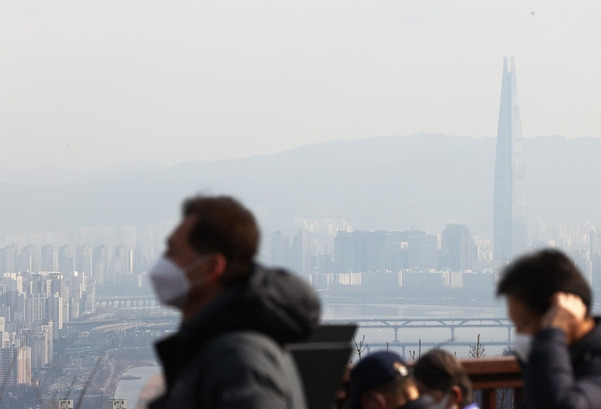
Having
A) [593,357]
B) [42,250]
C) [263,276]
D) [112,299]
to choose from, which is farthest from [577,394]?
[42,250]

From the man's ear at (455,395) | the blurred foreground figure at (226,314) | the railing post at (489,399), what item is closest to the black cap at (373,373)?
the man's ear at (455,395)

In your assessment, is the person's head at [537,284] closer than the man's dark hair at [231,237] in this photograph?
No

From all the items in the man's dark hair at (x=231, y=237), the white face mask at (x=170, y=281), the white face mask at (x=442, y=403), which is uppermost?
the man's dark hair at (x=231, y=237)

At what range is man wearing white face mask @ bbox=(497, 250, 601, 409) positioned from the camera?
9.86 ft

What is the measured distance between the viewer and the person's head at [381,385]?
13.0 ft

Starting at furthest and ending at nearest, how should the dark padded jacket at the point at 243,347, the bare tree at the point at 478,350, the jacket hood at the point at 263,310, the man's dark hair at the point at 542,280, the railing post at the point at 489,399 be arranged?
1. the bare tree at the point at 478,350
2. the railing post at the point at 489,399
3. the man's dark hair at the point at 542,280
4. the jacket hood at the point at 263,310
5. the dark padded jacket at the point at 243,347

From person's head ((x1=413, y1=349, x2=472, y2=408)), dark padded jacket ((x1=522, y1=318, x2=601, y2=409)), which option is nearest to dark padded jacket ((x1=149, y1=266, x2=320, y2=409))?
dark padded jacket ((x1=522, y1=318, x2=601, y2=409))

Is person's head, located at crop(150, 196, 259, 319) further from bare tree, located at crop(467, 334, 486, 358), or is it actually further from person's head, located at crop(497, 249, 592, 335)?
bare tree, located at crop(467, 334, 486, 358)

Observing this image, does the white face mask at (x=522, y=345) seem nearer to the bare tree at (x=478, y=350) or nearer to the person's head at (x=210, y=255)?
the person's head at (x=210, y=255)

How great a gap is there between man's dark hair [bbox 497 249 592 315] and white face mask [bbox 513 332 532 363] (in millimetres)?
84

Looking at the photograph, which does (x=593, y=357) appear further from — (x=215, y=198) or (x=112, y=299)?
(x=112, y=299)

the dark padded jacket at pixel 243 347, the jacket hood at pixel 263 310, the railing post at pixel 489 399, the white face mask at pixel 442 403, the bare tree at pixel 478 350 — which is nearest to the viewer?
the dark padded jacket at pixel 243 347

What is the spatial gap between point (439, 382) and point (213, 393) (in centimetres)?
184

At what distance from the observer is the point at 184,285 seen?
8.95ft
